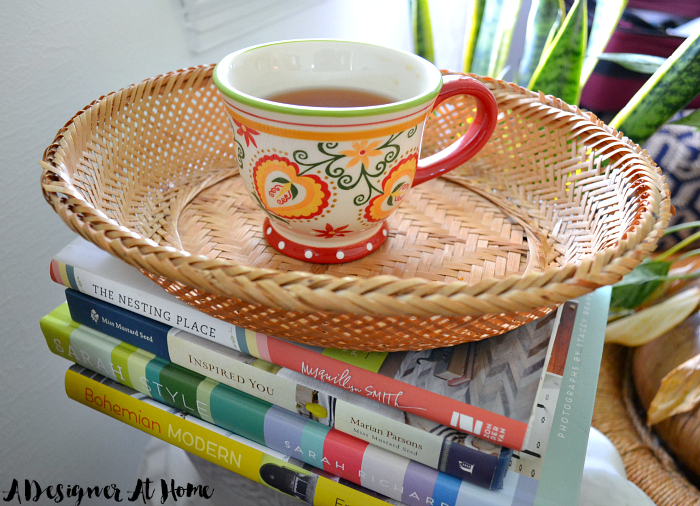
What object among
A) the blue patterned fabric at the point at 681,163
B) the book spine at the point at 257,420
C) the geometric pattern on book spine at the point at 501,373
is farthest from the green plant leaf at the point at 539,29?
the book spine at the point at 257,420

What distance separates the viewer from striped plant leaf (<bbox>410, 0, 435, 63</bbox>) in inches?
27.5

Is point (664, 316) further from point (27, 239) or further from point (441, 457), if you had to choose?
point (27, 239)

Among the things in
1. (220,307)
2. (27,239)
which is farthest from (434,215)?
(27,239)

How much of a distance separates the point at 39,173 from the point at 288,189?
0.95 ft

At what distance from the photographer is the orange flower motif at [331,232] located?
0.34 metres

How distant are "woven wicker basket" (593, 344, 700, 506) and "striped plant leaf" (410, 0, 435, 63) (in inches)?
22.0

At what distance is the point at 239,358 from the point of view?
344mm

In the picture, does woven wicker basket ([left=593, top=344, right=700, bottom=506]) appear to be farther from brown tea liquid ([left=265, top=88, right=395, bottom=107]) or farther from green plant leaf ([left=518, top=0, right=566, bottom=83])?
brown tea liquid ([left=265, top=88, right=395, bottom=107])

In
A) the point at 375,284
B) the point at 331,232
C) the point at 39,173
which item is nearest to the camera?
the point at 375,284

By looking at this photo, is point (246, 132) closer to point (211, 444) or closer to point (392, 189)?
point (392, 189)

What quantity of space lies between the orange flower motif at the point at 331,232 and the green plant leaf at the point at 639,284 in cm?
49

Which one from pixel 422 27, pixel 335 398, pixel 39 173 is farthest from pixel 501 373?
pixel 422 27

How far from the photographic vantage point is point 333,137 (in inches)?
11.4

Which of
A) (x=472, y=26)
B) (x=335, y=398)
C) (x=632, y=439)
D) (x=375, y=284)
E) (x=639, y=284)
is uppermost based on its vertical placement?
(x=472, y=26)
